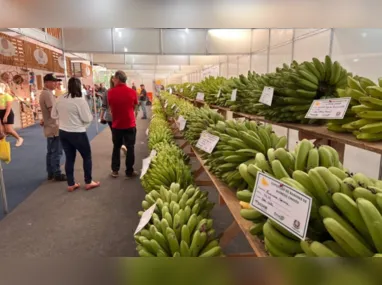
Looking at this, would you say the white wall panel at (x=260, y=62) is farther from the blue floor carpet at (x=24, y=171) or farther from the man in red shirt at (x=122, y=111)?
the blue floor carpet at (x=24, y=171)

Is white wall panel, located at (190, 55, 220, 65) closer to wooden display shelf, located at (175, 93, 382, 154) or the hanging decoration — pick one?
the hanging decoration

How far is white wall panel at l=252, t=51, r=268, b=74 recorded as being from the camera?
5.13 meters

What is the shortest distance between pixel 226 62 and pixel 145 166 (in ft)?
18.9

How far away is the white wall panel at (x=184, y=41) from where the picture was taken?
667 centimetres

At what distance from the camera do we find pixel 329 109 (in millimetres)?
1562

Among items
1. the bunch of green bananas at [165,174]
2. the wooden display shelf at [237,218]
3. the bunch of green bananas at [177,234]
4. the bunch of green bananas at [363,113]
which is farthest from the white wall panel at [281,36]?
the bunch of green bananas at [177,234]

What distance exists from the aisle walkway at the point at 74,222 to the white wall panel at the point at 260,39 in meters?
3.26

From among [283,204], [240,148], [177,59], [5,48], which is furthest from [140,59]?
[283,204]

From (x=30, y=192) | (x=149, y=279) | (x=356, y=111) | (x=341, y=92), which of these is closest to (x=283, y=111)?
(x=341, y=92)

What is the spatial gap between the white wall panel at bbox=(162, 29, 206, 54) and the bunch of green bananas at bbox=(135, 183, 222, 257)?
5533 millimetres

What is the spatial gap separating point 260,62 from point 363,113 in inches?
169

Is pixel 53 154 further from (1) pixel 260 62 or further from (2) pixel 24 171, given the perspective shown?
(1) pixel 260 62

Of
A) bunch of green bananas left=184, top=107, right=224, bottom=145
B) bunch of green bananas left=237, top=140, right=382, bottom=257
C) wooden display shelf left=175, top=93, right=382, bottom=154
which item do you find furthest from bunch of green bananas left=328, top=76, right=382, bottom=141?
bunch of green bananas left=184, top=107, right=224, bottom=145
